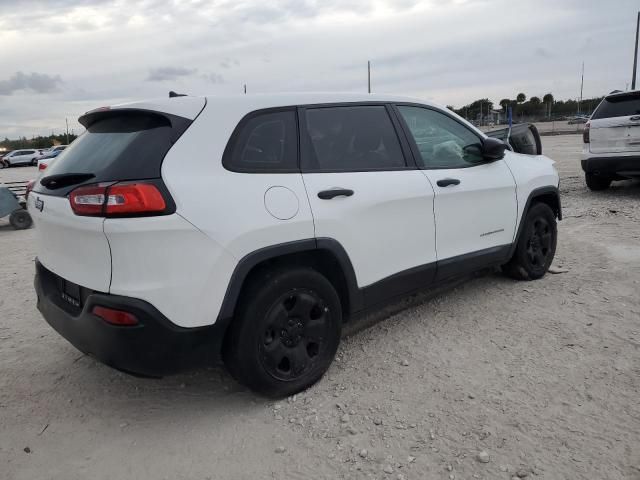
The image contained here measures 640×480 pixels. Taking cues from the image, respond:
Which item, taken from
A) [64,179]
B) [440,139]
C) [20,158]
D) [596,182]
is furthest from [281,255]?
[20,158]

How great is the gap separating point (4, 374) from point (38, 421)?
80cm

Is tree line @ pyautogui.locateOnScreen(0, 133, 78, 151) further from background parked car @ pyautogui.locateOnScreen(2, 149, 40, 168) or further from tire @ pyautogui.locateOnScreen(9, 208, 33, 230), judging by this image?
tire @ pyautogui.locateOnScreen(9, 208, 33, 230)

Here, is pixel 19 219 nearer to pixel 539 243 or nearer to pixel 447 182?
pixel 447 182

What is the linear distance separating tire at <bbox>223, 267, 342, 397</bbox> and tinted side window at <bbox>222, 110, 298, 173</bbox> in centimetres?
60

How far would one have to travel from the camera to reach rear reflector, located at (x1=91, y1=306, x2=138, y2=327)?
8.12ft

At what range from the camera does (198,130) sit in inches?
107

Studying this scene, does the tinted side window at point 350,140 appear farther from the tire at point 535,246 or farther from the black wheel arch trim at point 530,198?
the tire at point 535,246

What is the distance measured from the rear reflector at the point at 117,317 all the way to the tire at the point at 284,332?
54 cm

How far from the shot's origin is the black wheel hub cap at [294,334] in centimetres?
289

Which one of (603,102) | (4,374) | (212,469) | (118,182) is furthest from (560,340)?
(603,102)

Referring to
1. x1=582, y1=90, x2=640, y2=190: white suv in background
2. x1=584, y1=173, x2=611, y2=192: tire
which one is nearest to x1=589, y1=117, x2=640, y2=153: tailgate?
x1=582, y1=90, x2=640, y2=190: white suv in background

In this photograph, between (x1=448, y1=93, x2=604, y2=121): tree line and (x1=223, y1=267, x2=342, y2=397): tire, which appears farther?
(x1=448, y1=93, x2=604, y2=121): tree line

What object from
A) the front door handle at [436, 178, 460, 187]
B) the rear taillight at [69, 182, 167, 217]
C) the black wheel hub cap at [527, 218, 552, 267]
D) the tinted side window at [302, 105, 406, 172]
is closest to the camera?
the rear taillight at [69, 182, 167, 217]

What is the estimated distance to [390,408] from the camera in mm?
2908
